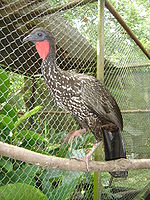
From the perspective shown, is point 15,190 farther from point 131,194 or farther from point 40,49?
point 131,194

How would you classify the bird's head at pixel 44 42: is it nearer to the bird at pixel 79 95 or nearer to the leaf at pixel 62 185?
the bird at pixel 79 95

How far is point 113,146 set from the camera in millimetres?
2146

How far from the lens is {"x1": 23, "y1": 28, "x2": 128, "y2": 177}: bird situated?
1.88 meters

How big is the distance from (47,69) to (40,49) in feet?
0.52

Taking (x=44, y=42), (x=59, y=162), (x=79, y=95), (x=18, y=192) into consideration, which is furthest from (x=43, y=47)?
(x=18, y=192)

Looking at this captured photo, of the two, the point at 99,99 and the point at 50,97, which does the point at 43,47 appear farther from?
the point at 50,97

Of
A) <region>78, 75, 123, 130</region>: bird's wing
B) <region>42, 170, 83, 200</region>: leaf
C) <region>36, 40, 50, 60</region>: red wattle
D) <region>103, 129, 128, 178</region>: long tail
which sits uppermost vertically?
<region>36, 40, 50, 60</region>: red wattle

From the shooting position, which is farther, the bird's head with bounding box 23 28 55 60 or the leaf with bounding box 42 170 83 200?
the leaf with bounding box 42 170 83 200

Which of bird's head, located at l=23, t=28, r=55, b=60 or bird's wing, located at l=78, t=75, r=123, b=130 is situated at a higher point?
bird's head, located at l=23, t=28, r=55, b=60

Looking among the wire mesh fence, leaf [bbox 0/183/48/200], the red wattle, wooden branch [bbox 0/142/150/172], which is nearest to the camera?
wooden branch [bbox 0/142/150/172]

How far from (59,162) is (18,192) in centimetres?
55

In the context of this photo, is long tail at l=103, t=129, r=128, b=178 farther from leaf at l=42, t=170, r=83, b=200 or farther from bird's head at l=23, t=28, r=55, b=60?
bird's head at l=23, t=28, r=55, b=60

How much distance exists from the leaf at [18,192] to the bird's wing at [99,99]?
2.34ft

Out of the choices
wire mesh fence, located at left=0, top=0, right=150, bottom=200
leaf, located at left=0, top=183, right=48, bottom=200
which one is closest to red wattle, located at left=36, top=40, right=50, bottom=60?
wire mesh fence, located at left=0, top=0, right=150, bottom=200
